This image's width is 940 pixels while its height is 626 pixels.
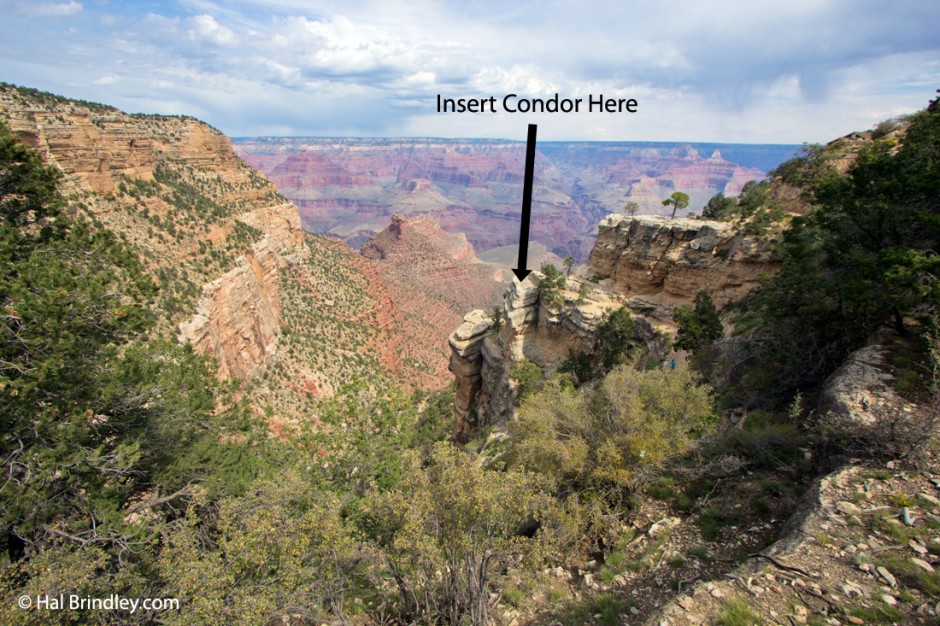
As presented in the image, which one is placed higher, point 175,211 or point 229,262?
point 175,211

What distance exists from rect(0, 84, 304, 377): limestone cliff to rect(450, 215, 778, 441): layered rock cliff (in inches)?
735

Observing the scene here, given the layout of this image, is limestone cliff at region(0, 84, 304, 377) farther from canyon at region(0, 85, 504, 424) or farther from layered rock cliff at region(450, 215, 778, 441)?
layered rock cliff at region(450, 215, 778, 441)

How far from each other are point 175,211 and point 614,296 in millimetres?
37101

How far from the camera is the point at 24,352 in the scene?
9422 millimetres

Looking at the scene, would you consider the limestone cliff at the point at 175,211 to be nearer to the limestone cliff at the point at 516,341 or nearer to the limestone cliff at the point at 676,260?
the limestone cliff at the point at 516,341

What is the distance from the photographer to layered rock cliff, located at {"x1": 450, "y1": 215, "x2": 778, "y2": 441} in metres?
27.2

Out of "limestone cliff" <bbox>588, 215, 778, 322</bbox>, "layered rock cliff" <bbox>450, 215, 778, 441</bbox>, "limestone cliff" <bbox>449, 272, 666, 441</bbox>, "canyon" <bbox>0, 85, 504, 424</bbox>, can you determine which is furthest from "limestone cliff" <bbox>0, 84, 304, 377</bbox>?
"limestone cliff" <bbox>588, 215, 778, 322</bbox>

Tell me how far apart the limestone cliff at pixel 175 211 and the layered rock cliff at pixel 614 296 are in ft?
61.2

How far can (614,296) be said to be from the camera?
32250 mm

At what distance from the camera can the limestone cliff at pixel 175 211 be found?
26.7 meters

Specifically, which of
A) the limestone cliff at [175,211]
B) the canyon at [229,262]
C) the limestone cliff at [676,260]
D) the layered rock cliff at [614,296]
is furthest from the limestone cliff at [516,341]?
the limestone cliff at [175,211]

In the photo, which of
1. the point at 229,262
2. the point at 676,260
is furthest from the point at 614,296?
the point at 229,262

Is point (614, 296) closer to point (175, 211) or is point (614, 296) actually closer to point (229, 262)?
point (229, 262)

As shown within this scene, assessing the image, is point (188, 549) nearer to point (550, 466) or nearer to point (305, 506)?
point (305, 506)
